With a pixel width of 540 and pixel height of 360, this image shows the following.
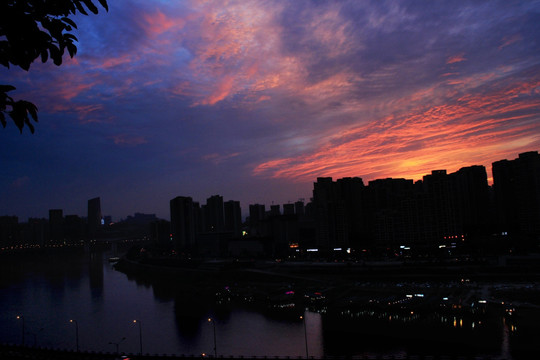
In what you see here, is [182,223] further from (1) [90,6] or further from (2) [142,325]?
(1) [90,6]

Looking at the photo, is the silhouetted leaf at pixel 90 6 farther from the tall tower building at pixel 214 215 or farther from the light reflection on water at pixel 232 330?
the tall tower building at pixel 214 215

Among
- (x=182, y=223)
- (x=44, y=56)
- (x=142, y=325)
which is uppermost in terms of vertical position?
(x=182, y=223)

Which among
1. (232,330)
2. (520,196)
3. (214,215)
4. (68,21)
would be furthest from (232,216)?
(68,21)

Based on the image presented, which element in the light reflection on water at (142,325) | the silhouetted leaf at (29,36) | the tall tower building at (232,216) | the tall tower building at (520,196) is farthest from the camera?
the tall tower building at (232,216)

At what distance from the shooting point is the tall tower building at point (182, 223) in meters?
52.5

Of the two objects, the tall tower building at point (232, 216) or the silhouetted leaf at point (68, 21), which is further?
the tall tower building at point (232, 216)

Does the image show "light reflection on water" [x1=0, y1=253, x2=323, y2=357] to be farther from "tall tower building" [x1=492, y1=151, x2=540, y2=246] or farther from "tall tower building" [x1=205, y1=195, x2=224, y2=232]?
"tall tower building" [x1=205, y1=195, x2=224, y2=232]

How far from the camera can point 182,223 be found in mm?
52688

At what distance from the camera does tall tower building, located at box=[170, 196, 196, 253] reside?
52.5 metres

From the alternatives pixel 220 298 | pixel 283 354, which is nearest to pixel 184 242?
pixel 220 298

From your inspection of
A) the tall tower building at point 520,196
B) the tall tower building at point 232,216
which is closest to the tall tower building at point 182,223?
the tall tower building at point 232,216

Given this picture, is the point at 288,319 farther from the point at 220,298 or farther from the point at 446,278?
the point at 446,278

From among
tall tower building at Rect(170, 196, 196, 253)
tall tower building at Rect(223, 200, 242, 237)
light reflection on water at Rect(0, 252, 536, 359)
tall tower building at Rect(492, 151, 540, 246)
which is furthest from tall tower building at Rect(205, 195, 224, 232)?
tall tower building at Rect(492, 151, 540, 246)

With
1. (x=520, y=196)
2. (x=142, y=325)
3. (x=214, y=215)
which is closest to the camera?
(x=142, y=325)
